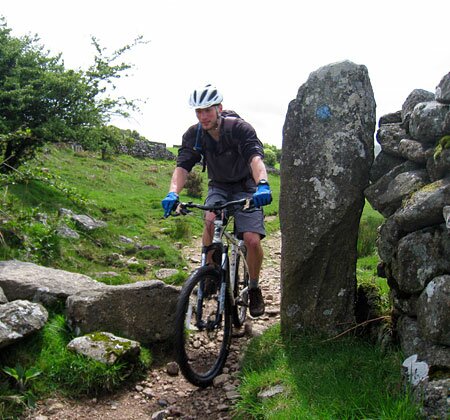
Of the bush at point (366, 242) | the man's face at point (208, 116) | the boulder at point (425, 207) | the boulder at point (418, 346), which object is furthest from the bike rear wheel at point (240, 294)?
the bush at point (366, 242)

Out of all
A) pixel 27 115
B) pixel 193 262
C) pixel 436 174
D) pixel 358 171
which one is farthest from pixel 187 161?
pixel 27 115

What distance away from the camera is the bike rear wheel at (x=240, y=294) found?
630cm

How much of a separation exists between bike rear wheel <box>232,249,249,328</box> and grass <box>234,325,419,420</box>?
63 centimetres

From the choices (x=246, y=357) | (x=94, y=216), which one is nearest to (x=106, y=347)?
(x=246, y=357)

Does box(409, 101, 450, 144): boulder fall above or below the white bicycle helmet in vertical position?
below

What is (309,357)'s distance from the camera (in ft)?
17.1

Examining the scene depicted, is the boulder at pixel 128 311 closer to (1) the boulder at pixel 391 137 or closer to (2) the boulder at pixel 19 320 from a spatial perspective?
(2) the boulder at pixel 19 320

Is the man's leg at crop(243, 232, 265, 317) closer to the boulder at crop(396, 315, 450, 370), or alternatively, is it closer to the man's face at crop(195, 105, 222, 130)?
the man's face at crop(195, 105, 222, 130)

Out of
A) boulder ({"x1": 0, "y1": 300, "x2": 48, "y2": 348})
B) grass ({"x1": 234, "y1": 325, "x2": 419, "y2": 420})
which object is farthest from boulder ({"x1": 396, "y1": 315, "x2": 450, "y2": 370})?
boulder ({"x1": 0, "y1": 300, "x2": 48, "y2": 348})

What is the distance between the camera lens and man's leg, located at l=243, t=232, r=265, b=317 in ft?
19.8

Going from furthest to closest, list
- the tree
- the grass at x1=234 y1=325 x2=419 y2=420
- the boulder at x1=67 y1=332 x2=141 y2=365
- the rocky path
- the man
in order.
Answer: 1. the tree
2. the man
3. the boulder at x1=67 y1=332 x2=141 y2=365
4. the rocky path
5. the grass at x1=234 y1=325 x2=419 y2=420

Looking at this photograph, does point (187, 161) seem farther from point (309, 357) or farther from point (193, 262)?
point (193, 262)

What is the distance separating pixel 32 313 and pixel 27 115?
7208mm

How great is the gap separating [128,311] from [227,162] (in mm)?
2180
